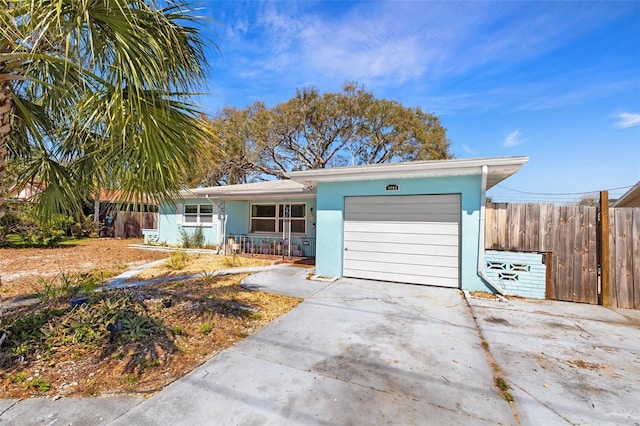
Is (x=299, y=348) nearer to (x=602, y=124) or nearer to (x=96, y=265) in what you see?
(x=96, y=265)

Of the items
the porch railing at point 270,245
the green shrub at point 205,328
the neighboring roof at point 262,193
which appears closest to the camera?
the green shrub at point 205,328

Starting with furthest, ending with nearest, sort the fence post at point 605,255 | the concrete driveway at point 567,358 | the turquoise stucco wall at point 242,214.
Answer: the turquoise stucco wall at point 242,214, the fence post at point 605,255, the concrete driveway at point 567,358

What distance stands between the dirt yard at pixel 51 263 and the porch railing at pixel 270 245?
284 cm

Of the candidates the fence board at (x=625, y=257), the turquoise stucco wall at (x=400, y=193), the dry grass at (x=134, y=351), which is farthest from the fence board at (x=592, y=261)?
the dry grass at (x=134, y=351)

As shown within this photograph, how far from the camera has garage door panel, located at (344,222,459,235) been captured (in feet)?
22.5

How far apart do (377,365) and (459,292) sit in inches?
157

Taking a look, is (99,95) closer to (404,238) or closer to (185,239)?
(404,238)

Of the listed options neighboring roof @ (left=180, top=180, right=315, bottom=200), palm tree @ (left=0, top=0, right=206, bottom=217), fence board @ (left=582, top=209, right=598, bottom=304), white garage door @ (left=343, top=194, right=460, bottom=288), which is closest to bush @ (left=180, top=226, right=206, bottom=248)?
neighboring roof @ (left=180, top=180, right=315, bottom=200)

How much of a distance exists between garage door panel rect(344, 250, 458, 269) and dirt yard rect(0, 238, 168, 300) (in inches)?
280

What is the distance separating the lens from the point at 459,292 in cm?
643

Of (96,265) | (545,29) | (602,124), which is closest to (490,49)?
(545,29)

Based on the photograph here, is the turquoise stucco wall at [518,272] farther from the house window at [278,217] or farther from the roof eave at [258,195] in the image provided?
the house window at [278,217]

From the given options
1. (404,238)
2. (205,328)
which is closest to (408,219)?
(404,238)

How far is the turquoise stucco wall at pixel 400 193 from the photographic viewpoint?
6.52m
